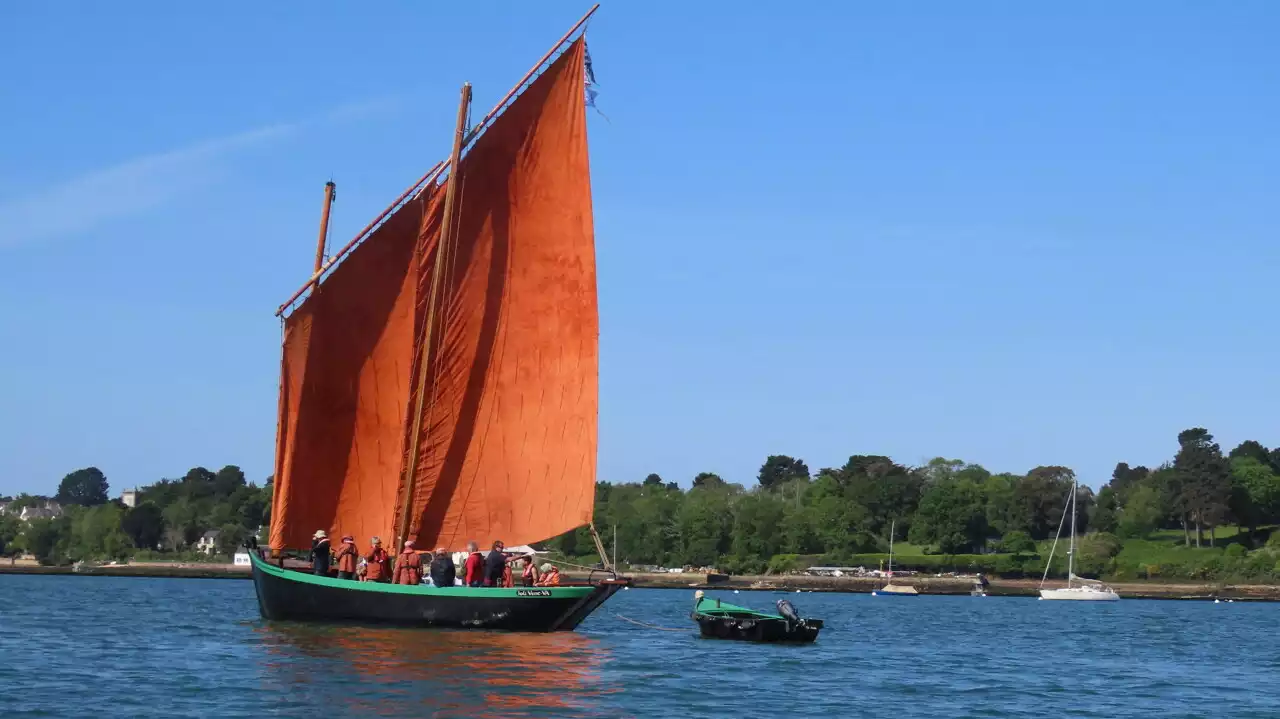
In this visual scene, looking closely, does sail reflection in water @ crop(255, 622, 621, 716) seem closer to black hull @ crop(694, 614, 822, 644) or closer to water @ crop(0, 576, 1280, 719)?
water @ crop(0, 576, 1280, 719)

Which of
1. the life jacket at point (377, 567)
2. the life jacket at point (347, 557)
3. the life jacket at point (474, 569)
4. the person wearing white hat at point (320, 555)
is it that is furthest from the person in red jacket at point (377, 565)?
the life jacket at point (474, 569)

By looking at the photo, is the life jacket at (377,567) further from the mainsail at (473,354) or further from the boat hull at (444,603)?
the mainsail at (473,354)

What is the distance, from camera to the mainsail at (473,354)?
54.1m

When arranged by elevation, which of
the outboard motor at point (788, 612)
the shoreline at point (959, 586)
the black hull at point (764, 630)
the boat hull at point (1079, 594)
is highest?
the shoreline at point (959, 586)

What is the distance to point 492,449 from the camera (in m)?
54.3

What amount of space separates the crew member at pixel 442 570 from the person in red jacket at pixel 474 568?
0.51 meters

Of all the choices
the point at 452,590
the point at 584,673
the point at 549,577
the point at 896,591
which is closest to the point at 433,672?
the point at 584,673

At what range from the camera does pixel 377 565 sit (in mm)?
53469

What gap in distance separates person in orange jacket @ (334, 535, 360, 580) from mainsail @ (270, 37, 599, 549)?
1.93 m

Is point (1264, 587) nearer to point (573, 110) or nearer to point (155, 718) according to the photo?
point (573, 110)

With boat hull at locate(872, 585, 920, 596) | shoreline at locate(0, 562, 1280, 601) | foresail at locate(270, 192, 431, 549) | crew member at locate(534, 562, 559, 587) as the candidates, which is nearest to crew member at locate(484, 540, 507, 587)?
crew member at locate(534, 562, 559, 587)

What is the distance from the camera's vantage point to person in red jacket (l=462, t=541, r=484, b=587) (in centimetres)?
5250

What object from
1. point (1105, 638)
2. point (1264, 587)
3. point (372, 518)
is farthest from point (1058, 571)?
point (372, 518)

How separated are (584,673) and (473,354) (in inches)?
579
